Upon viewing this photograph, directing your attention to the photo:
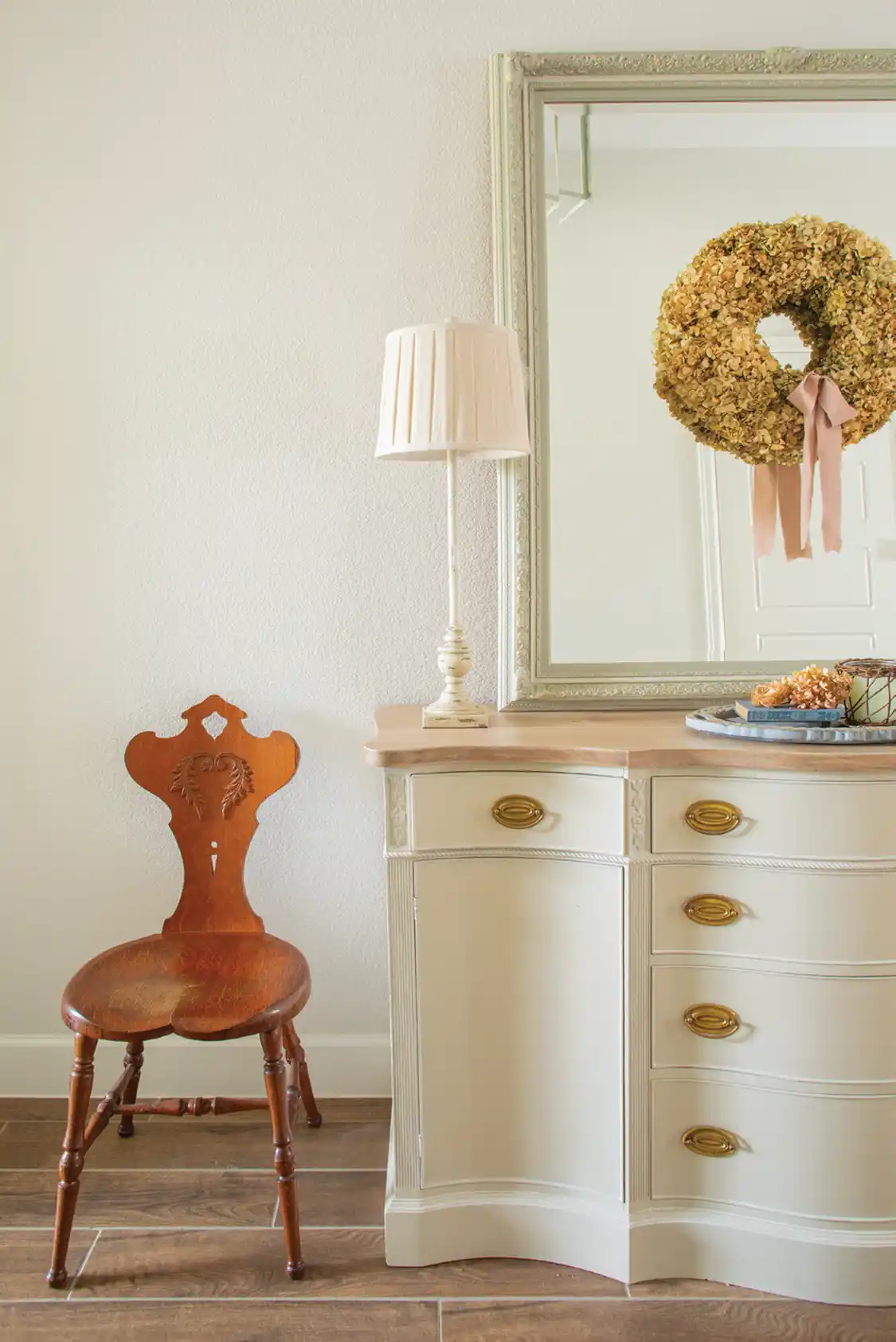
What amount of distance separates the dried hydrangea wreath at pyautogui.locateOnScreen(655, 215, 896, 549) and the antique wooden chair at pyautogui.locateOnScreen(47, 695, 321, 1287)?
110 centimetres

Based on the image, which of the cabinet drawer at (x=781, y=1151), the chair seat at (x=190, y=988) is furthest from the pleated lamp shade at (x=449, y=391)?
the cabinet drawer at (x=781, y=1151)

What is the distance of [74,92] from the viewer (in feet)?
7.52

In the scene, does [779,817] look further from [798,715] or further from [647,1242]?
[647,1242]

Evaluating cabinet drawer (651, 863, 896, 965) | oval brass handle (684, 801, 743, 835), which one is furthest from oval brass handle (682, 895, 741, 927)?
oval brass handle (684, 801, 743, 835)

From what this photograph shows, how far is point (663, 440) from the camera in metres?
2.23

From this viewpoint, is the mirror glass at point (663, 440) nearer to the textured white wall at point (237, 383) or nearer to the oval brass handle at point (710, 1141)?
the textured white wall at point (237, 383)

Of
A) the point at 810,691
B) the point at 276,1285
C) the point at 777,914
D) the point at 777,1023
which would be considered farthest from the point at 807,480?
the point at 276,1285

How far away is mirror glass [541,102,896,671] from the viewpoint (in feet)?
7.23

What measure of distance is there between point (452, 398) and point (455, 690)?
0.53 m

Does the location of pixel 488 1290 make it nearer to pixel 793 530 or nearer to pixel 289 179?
pixel 793 530

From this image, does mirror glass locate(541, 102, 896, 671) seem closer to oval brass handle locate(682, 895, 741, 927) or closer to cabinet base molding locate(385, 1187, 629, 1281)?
oval brass handle locate(682, 895, 741, 927)

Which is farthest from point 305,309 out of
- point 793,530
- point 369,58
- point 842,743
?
point 842,743

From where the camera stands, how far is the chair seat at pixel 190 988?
181cm

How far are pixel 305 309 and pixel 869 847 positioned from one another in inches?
61.0
